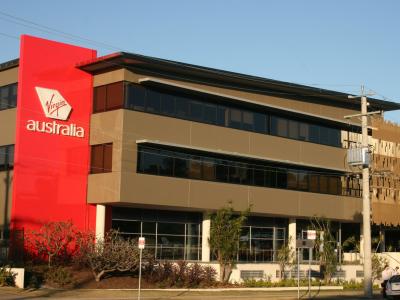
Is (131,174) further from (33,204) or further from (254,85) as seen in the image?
(254,85)

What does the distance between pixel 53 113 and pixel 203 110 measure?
32.0ft

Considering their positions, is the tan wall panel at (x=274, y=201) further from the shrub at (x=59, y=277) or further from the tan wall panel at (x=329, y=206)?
the shrub at (x=59, y=277)

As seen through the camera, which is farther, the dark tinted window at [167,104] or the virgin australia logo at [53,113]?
the dark tinted window at [167,104]

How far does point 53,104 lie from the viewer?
1588 inches

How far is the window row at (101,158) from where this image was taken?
4094cm

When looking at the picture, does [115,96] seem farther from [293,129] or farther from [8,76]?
[293,129]

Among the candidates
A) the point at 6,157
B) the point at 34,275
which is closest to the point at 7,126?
the point at 6,157

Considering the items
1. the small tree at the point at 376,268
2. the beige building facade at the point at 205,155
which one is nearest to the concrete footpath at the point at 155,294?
the beige building facade at the point at 205,155

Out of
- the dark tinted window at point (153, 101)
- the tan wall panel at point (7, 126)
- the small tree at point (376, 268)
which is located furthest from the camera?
the small tree at point (376, 268)

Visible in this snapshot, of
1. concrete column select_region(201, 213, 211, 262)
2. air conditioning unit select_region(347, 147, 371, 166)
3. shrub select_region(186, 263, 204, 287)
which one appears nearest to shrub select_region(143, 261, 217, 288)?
shrub select_region(186, 263, 204, 287)

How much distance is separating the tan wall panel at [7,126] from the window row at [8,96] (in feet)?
1.33

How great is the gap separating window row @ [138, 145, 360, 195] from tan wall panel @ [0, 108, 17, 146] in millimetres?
7322

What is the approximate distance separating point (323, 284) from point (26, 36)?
2314 centimetres

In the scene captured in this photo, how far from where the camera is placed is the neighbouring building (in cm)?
3975
